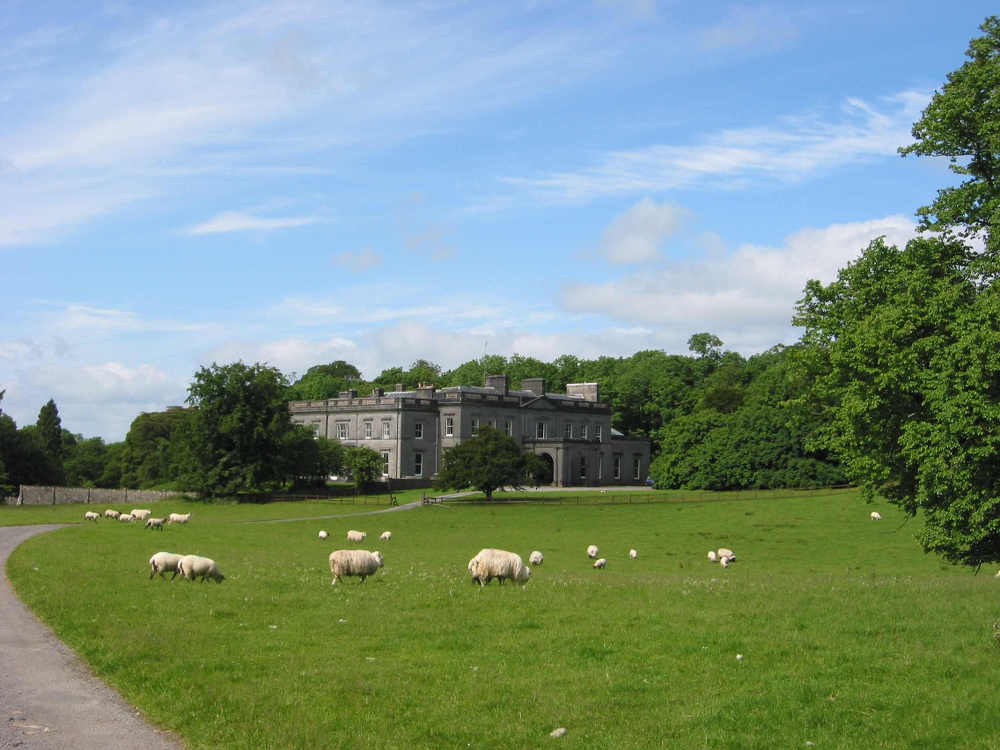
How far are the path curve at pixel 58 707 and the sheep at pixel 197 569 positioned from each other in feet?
28.1

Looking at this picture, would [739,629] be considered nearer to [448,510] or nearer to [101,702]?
[101,702]

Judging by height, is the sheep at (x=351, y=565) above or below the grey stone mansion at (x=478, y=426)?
below

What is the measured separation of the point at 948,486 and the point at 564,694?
1827cm

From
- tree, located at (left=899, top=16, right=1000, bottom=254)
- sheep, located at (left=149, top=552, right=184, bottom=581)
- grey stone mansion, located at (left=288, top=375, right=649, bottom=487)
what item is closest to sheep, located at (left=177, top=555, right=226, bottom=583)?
sheep, located at (left=149, top=552, right=184, bottom=581)

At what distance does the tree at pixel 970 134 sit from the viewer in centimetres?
3050

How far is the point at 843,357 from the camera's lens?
30.9m

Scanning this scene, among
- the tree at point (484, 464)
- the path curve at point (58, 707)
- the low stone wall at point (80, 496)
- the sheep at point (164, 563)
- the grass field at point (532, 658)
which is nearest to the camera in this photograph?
the path curve at point (58, 707)

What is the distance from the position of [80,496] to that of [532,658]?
94.6 metres

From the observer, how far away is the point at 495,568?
2464 centimetres

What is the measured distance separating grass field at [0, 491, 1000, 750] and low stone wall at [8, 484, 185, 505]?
238 ft

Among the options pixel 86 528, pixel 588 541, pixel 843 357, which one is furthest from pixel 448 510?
pixel 843 357

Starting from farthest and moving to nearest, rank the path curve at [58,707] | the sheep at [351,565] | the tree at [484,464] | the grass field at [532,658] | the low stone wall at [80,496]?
the low stone wall at [80,496], the tree at [484,464], the sheep at [351,565], the grass field at [532,658], the path curve at [58,707]

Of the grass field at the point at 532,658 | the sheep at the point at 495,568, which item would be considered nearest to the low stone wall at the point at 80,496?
the grass field at the point at 532,658

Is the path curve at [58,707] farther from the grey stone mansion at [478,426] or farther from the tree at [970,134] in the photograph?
the grey stone mansion at [478,426]
